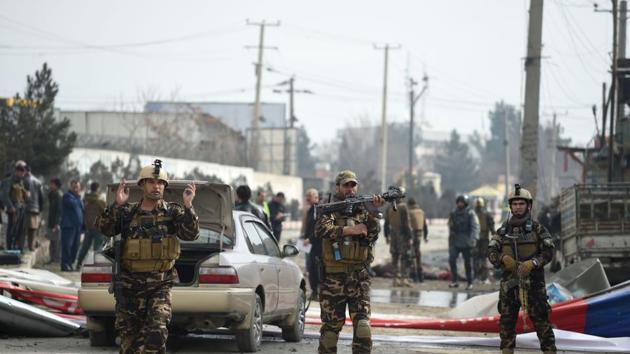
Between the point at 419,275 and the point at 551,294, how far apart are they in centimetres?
1023

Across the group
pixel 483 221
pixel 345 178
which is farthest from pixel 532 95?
pixel 345 178

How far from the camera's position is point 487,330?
15.4m

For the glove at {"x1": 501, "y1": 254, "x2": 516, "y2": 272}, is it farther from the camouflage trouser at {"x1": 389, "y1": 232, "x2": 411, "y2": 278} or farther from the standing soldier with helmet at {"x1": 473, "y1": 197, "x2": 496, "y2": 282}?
the standing soldier with helmet at {"x1": 473, "y1": 197, "x2": 496, "y2": 282}

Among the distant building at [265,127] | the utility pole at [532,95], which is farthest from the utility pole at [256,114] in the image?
the utility pole at [532,95]

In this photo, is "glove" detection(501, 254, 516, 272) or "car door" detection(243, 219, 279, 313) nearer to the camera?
"glove" detection(501, 254, 516, 272)

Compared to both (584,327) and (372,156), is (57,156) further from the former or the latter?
(372,156)

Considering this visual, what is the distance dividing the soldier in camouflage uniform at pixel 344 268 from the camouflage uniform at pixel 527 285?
134 centimetres

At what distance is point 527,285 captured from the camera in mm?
11273

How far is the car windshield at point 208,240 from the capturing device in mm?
12352

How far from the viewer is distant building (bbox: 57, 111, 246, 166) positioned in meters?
71.4

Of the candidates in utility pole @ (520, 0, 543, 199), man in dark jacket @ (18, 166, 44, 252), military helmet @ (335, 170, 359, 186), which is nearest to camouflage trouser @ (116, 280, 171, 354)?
military helmet @ (335, 170, 359, 186)

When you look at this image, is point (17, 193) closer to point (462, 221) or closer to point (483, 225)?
point (462, 221)

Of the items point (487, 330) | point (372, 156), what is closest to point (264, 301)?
point (487, 330)

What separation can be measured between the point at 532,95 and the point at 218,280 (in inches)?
659
